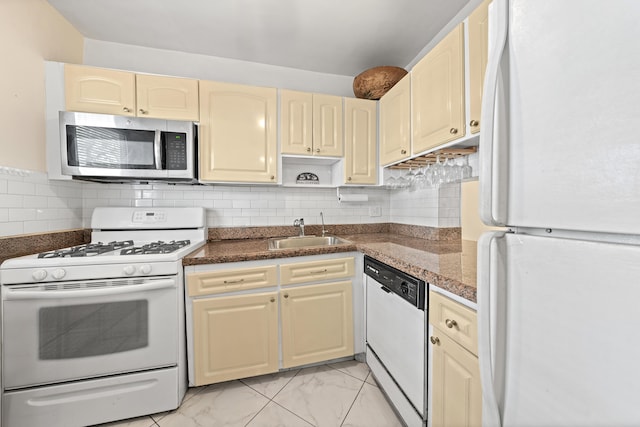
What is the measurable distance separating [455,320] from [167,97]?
7.34 ft

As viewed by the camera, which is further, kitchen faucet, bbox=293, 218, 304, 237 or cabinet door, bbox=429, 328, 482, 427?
kitchen faucet, bbox=293, 218, 304, 237

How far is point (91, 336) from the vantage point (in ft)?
4.33

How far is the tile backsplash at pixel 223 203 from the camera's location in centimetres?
150

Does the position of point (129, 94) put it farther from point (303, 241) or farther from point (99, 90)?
point (303, 241)

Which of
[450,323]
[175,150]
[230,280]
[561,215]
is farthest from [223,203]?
[561,215]

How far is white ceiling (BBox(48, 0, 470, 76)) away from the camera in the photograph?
166 cm

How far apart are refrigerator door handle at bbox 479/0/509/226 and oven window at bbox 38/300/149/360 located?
1.68 m

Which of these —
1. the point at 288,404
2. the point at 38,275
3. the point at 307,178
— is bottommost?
the point at 288,404

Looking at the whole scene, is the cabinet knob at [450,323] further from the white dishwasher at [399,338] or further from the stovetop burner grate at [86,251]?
the stovetop burner grate at [86,251]

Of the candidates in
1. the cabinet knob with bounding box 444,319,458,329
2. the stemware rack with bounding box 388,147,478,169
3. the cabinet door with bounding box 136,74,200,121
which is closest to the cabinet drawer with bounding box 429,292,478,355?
the cabinet knob with bounding box 444,319,458,329

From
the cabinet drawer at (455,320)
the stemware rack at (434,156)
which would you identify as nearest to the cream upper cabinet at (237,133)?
the stemware rack at (434,156)

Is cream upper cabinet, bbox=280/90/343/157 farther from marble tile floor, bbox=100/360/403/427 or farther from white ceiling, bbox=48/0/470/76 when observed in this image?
marble tile floor, bbox=100/360/403/427

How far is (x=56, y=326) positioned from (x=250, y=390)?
3.70 ft

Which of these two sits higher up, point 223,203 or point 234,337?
point 223,203
